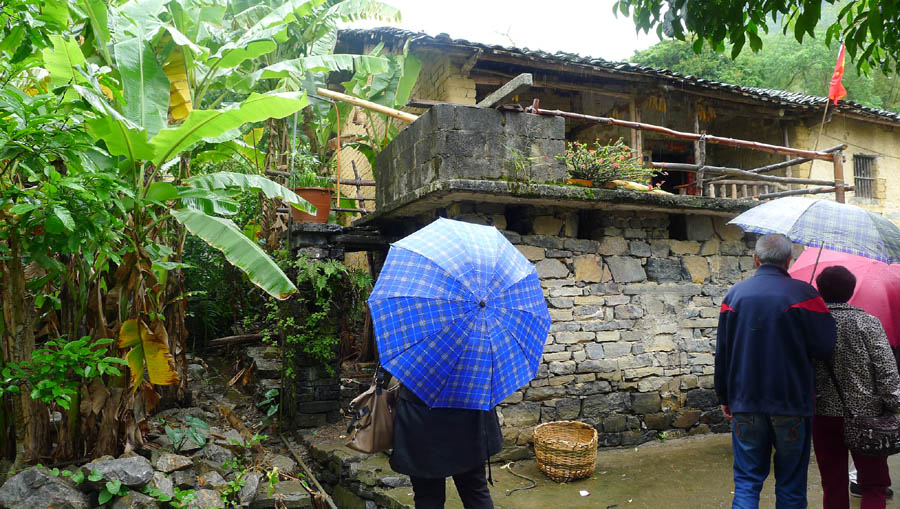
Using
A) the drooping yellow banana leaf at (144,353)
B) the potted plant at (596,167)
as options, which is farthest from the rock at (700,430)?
the drooping yellow banana leaf at (144,353)

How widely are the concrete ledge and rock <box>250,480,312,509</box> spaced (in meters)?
2.70

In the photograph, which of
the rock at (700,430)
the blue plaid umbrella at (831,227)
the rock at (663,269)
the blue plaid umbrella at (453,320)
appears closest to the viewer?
the blue plaid umbrella at (453,320)

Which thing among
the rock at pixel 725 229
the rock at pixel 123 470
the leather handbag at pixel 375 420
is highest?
the rock at pixel 725 229

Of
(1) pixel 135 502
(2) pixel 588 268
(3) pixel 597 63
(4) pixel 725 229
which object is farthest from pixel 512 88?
(3) pixel 597 63

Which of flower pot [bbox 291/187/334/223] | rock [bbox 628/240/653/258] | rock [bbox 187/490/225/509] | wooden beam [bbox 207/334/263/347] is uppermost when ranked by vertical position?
flower pot [bbox 291/187/334/223]

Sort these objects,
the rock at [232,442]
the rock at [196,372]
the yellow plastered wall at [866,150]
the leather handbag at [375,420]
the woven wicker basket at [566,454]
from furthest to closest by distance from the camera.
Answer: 1. the yellow plastered wall at [866,150]
2. the rock at [196,372]
3. the rock at [232,442]
4. the woven wicker basket at [566,454]
5. the leather handbag at [375,420]

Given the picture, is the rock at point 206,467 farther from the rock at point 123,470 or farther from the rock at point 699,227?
the rock at point 699,227

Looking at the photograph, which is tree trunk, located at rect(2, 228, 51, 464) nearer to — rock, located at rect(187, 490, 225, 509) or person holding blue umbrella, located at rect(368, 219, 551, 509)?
rock, located at rect(187, 490, 225, 509)

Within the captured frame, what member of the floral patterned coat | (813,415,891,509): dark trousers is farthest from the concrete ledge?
(813,415,891,509): dark trousers

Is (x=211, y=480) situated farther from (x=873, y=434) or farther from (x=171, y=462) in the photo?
(x=873, y=434)

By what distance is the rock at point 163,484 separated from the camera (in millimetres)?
3877

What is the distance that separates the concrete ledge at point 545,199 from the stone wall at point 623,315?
0.23m

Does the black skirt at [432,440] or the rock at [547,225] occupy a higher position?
the rock at [547,225]

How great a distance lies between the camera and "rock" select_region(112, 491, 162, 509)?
365 cm
